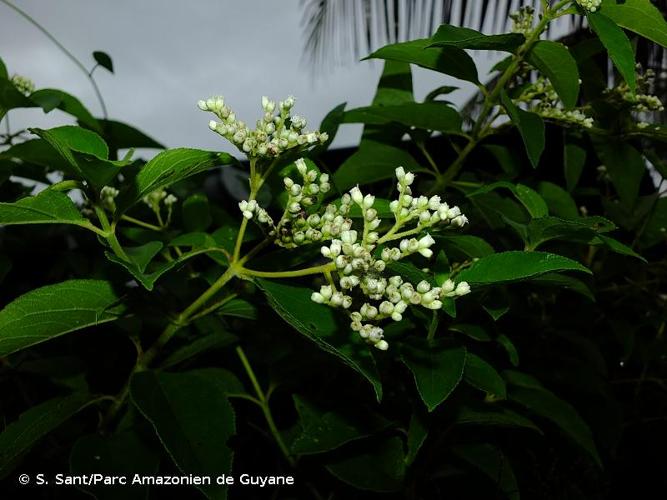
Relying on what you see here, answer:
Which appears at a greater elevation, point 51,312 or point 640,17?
point 640,17

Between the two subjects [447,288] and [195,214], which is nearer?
[447,288]

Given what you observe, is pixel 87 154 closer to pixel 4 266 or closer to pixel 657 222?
pixel 4 266

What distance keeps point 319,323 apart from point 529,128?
0.52 metres

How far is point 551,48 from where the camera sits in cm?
99

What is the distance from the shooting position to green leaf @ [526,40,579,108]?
983 mm

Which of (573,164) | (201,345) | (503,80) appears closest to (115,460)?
(201,345)

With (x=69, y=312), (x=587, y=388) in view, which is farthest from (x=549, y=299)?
(x=69, y=312)

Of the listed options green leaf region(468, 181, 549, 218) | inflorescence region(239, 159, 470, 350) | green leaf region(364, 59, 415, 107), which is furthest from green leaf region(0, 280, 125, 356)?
green leaf region(364, 59, 415, 107)

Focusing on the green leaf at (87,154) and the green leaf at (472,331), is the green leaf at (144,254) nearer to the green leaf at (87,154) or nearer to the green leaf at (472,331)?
the green leaf at (87,154)

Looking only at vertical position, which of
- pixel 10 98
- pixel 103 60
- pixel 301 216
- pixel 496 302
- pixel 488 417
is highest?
pixel 103 60

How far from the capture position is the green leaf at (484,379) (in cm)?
93

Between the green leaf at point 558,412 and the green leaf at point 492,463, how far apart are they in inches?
4.5

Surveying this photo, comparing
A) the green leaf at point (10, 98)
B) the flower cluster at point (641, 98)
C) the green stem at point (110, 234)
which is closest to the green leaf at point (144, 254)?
the green stem at point (110, 234)

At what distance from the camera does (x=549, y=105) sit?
1214 millimetres
